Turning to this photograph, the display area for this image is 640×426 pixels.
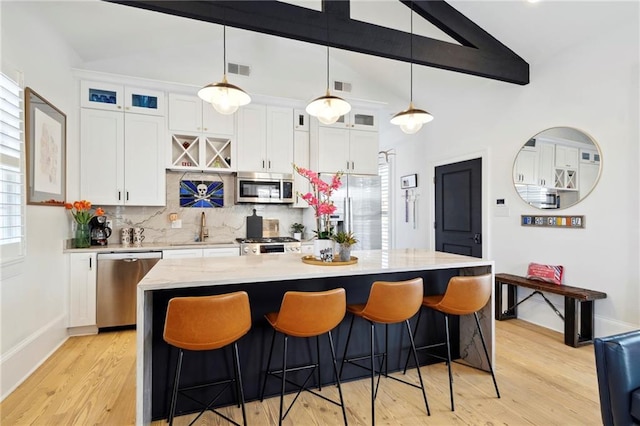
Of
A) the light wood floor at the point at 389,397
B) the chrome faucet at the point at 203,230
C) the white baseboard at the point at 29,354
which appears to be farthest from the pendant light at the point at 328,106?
the white baseboard at the point at 29,354

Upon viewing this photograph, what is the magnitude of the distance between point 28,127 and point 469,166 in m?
4.92

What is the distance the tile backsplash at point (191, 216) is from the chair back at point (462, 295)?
119 inches

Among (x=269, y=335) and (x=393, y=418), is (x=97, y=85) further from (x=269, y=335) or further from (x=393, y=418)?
(x=393, y=418)

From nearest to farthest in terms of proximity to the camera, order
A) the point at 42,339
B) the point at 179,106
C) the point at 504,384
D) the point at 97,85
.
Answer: the point at 504,384 < the point at 42,339 < the point at 97,85 < the point at 179,106

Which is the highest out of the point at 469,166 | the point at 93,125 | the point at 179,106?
the point at 179,106

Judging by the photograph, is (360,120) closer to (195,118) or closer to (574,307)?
(195,118)

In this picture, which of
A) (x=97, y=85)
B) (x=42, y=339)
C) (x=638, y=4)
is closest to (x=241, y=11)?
(x=97, y=85)

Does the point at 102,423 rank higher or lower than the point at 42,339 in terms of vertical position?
lower

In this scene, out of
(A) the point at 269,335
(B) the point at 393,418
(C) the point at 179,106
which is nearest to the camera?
(B) the point at 393,418

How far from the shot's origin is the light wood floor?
209 centimetres

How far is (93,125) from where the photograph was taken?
12.6 feet

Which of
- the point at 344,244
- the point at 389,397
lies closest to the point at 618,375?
the point at 389,397

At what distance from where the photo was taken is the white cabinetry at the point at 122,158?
383cm

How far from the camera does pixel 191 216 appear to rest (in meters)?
4.56
